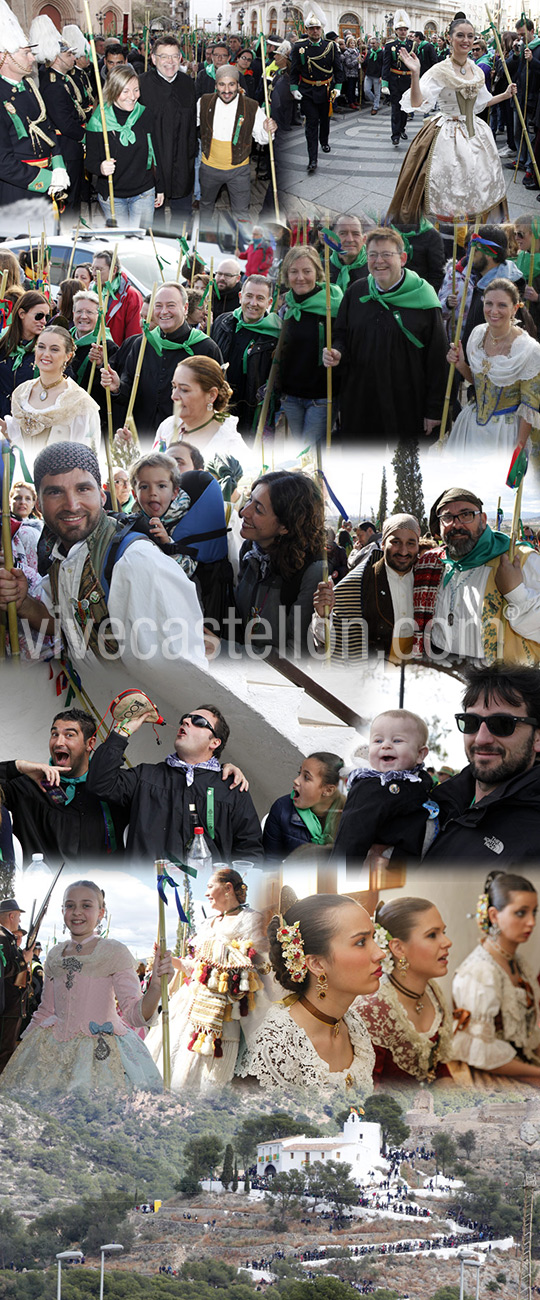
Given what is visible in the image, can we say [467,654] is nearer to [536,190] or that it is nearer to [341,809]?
[341,809]

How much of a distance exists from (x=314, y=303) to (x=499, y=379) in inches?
35.7

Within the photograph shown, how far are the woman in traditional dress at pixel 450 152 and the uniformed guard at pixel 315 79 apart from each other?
46cm

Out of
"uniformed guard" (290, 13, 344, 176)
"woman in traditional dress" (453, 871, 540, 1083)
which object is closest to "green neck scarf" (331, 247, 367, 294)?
"uniformed guard" (290, 13, 344, 176)

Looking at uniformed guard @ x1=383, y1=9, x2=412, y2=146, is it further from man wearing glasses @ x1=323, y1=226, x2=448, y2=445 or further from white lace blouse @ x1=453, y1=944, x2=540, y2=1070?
white lace blouse @ x1=453, y1=944, x2=540, y2=1070

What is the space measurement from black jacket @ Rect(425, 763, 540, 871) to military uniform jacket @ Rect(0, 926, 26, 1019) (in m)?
1.87

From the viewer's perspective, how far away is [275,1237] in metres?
6.57

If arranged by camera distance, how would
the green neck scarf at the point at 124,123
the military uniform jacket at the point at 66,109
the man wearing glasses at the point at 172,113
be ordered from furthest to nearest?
the military uniform jacket at the point at 66,109 < the green neck scarf at the point at 124,123 < the man wearing glasses at the point at 172,113

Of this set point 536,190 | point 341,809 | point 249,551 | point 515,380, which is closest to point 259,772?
point 341,809

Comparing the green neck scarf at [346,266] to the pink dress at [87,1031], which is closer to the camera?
the pink dress at [87,1031]

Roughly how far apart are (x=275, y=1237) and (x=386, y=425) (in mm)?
3936

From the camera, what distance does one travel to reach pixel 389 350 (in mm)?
6098

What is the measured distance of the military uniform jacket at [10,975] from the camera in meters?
Answer: 5.96

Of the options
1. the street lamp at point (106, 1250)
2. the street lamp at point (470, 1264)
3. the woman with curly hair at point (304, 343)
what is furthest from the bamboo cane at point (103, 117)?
the street lamp at point (470, 1264)

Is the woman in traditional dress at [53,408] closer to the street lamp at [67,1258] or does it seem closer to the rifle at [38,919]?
the rifle at [38,919]
